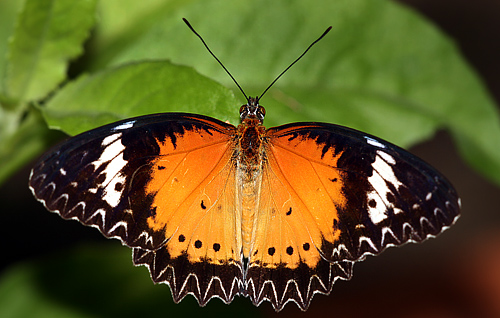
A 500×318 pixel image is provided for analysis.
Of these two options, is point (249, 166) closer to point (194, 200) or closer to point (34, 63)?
point (194, 200)

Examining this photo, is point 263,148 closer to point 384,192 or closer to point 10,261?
point 384,192

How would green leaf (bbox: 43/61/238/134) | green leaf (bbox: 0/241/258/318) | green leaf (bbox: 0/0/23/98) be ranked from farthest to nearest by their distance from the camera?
1. green leaf (bbox: 0/241/258/318)
2. green leaf (bbox: 0/0/23/98)
3. green leaf (bbox: 43/61/238/134)

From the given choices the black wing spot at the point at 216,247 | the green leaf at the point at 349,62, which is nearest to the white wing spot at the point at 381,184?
the green leaf at the point at 349,62

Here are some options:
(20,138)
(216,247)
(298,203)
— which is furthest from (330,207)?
(20,138)

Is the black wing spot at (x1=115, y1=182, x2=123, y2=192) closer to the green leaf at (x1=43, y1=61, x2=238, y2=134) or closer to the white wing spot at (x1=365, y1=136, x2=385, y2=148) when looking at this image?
the green leaf at (x1=43, y1=61, x2=238, y2=134)

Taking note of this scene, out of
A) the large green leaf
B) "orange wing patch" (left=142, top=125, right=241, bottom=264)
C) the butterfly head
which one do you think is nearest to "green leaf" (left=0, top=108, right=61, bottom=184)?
the large green leaf
